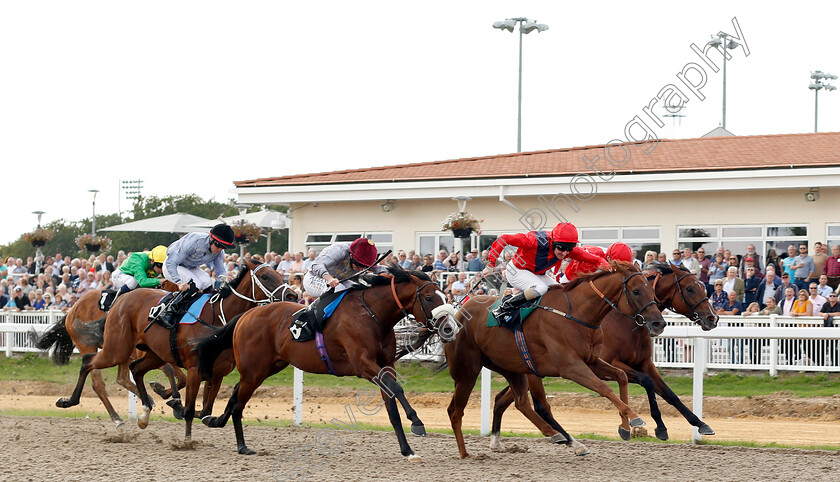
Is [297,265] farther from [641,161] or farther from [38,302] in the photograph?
[641,161]

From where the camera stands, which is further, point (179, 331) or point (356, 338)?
point (179, 331)

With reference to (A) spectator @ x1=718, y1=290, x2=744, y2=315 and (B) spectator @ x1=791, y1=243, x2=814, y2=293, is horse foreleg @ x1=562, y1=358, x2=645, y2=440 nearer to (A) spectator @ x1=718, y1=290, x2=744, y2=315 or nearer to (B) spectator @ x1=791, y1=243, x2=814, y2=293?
(A) spectator @ x1=718, y1=290, x2=744, y2=315

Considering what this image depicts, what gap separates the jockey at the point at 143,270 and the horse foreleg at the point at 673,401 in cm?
480

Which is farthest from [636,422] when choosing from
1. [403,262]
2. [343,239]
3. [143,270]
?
[343,239]

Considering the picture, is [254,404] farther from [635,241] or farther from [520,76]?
[520,76]

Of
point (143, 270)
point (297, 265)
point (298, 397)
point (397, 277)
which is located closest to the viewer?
point (397, 277)

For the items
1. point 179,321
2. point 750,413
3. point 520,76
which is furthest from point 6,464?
point 520,76

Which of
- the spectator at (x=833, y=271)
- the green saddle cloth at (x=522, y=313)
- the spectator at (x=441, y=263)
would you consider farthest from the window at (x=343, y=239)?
the green saddle cloth at (x=522, y=313)

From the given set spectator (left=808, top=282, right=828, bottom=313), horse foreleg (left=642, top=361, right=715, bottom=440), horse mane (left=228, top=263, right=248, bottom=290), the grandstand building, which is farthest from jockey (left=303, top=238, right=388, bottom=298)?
the grandstand building

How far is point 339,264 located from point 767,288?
6477 millimetres

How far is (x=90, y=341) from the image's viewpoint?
948 centimetres

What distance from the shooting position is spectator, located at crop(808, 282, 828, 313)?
1123cm

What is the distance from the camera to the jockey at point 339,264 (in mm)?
7523

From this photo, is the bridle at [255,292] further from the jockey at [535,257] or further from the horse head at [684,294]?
the horse head at [684,294]
